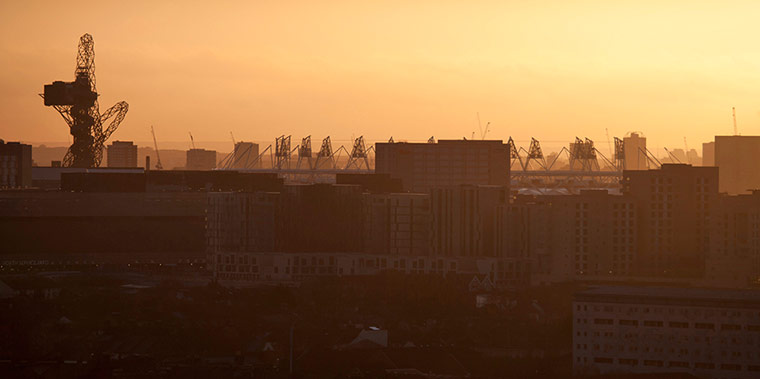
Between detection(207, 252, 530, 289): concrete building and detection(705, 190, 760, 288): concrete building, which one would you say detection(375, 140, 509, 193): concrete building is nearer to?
detection(705, 190, 760, 288): concrete building

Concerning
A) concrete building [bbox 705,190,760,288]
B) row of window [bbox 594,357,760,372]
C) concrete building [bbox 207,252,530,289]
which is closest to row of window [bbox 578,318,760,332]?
row of window [bbox 594,357,760,372]

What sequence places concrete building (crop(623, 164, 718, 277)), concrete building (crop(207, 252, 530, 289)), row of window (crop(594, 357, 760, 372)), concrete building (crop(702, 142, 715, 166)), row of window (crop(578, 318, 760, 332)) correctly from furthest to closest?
concrete building (crop(702, 142, 715, 166)) → concrete building (crop(623, 164, 718, 277)) → concrete building (crop(207, 252, 530, 289)) → row of window (crop(578, 318, 760, 332)) → row of window (crop(594, 357, 760, 372))

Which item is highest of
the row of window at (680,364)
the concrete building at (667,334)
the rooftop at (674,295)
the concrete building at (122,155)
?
the concrete building at (122,155)

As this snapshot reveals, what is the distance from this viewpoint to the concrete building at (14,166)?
69.6 meters

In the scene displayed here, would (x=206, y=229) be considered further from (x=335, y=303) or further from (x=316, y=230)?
(x=335, y=303)

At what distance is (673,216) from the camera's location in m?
49.2

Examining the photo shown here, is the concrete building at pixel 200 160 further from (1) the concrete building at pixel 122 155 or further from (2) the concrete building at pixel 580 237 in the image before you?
(2) the concrete building at pixel 580 237

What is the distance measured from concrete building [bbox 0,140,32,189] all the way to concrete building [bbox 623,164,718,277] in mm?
32667

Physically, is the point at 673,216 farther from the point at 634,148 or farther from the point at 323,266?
the point at 634,148

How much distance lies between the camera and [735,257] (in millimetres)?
48719

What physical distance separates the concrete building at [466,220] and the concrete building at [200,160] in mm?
77004

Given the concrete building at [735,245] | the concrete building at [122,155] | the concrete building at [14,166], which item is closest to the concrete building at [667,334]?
the concrete building at [735,245]

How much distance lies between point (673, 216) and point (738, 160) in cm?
5925

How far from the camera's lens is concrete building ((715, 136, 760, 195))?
10419cm
